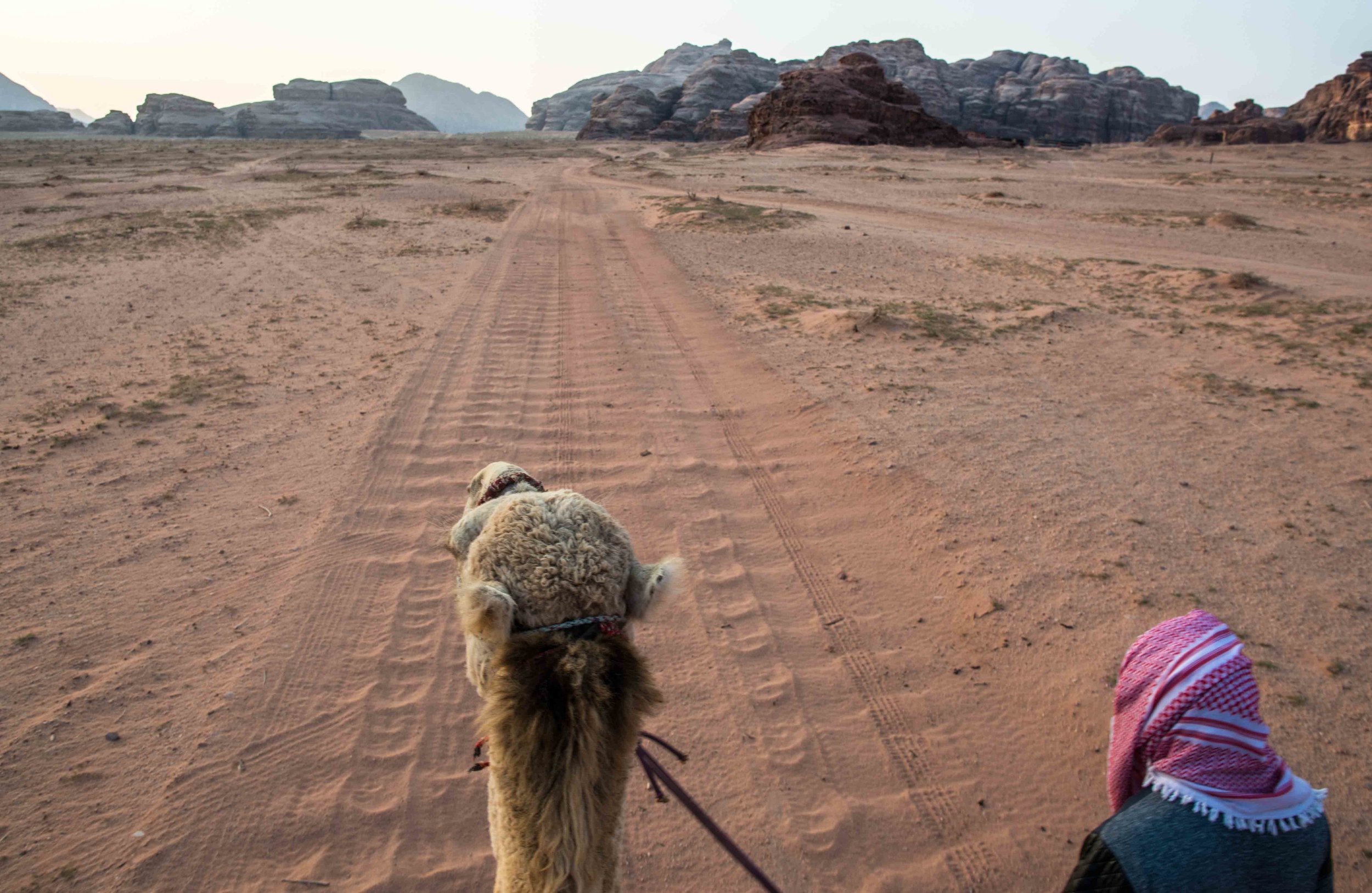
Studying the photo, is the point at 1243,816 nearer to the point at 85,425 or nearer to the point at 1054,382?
the point at 1054,382

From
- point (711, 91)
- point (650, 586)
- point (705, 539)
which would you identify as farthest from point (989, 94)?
point (650, 586)

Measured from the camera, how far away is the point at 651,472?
20.6 ft

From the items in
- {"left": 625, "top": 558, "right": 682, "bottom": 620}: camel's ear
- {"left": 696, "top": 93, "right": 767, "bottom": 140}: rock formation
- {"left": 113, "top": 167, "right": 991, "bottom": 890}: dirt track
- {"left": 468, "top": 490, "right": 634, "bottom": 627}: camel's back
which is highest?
{"left": 696, "top": 93, "right": 767, "bottom": 140}: rock formation

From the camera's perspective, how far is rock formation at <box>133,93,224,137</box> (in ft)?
350

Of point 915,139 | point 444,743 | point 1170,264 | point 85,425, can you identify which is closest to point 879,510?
point 444,743

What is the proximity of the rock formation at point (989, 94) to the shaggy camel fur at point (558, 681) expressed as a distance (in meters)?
80.5

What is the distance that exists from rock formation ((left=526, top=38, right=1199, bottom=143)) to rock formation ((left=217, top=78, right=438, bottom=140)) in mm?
50121

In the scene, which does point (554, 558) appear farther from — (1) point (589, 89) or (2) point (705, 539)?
(1) point (589, 89)

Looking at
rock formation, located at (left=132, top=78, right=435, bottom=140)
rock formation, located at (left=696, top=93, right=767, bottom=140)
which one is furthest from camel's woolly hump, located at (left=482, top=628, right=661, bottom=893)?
rock formation, located at (left=132, top=78, right=435, bottom=140)

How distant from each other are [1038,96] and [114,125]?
5254 inches

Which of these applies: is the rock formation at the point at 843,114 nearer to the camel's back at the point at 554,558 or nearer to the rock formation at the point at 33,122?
the camel's back at the point at 554,558

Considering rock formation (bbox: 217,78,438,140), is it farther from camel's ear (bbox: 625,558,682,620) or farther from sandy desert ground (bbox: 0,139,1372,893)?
camel's ear (bbox: 625,558,682,620)

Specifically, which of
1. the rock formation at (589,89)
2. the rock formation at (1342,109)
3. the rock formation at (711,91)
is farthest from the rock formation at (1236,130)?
the rock formation at (589,89)

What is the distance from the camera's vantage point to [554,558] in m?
1.72
